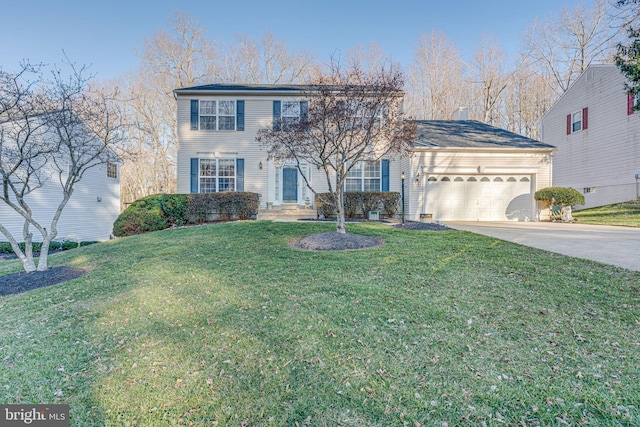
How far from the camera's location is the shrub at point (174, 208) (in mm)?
10756

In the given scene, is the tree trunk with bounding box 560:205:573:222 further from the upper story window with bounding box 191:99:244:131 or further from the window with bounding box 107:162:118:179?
the window with bounding box 107:162:118:179

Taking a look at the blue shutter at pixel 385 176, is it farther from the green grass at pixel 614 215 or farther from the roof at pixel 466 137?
the green grass at pixel 614 215

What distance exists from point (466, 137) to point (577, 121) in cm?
806

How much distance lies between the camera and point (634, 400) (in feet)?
6.60

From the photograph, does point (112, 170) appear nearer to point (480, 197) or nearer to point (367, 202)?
point (367, 202)

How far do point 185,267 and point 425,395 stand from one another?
4.39m

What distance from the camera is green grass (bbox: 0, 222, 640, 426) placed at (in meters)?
2.03

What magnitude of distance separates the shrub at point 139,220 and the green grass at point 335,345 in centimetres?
543

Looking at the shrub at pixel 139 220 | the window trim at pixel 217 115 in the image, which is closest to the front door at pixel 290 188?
the window trim at pixel 217 115

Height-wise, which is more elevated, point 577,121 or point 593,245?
point 577,121

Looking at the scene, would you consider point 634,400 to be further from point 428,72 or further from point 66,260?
point 428,72

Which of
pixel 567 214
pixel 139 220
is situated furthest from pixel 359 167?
pixel 139 220

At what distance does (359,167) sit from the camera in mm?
12812

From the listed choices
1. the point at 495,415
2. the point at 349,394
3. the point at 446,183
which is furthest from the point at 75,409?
the point at 446,183
